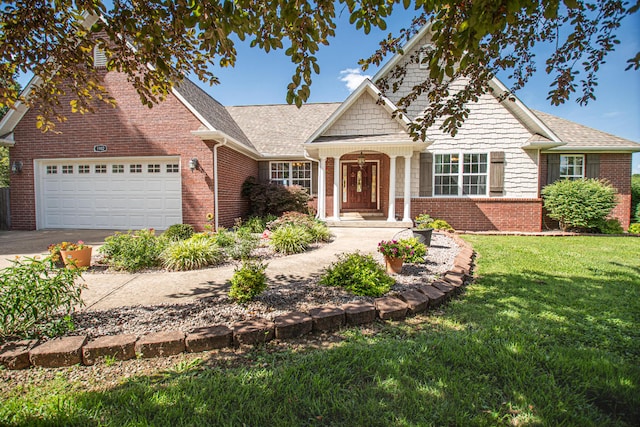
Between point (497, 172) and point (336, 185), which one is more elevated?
point (497, 172)

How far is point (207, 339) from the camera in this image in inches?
105

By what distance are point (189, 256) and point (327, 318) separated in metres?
3.37

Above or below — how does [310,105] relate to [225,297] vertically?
above

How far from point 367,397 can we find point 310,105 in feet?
52.1

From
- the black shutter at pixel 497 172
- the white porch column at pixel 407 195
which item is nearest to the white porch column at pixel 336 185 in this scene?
the white porch column at pixel 407 195

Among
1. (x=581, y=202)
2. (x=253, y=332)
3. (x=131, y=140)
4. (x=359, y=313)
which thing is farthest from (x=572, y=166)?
(x=131, y=140)

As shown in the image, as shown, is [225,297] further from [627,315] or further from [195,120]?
[195,120]

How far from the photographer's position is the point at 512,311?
3.43 meters

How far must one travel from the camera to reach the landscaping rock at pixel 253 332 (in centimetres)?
275

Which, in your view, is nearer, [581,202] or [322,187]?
[581,202]

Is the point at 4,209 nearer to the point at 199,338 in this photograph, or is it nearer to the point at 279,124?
the point at 279,124

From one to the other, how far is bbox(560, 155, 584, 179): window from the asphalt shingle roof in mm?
10334

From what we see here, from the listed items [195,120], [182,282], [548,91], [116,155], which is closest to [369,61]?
[548,91]

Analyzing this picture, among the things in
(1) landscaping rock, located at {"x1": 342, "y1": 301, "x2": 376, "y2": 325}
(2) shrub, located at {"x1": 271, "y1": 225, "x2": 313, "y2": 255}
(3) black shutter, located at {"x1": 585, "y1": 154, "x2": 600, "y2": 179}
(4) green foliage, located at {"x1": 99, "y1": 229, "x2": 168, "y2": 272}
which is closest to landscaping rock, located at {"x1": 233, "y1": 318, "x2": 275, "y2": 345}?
(1) landscaping rock, located at {"x1": 342, "y1": 301, "x2": 376, "y2": 325}
